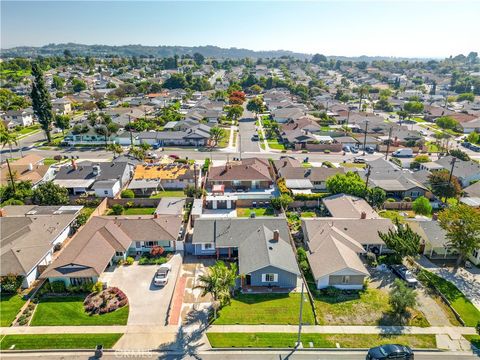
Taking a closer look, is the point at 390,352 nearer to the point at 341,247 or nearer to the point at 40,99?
the point at 341,247

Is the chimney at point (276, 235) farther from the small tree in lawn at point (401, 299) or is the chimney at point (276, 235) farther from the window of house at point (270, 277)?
the small tree in lawn at point (401, 299)

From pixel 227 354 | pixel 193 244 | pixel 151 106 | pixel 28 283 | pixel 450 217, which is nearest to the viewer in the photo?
pixel 227 354

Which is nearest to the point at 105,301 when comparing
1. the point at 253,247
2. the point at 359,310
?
the point at 253,247

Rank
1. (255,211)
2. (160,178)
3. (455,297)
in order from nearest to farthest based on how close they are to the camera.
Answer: (455,297), (255,211), (160,178)

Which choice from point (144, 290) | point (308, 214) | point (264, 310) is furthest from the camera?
point (308, 214)

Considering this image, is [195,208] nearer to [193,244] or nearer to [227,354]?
[193,244]

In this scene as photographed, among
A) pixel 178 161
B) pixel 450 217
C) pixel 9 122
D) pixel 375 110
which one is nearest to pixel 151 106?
pixel 9 122
